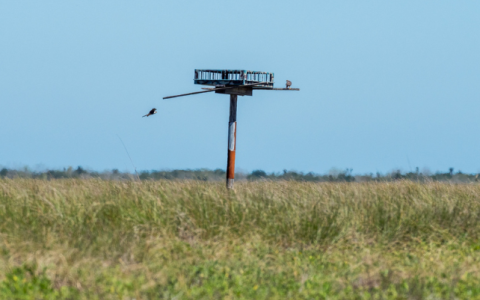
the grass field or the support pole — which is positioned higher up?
the support pole

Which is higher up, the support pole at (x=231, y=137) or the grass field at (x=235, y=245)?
the support pole at (x=231, y=137)

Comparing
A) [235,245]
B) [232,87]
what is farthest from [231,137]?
[235,245]

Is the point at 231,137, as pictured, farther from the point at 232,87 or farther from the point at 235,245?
the point at 235,245

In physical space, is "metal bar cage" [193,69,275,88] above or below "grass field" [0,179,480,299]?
above

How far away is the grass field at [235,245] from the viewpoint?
265 inches

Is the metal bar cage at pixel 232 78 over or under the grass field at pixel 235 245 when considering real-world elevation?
over

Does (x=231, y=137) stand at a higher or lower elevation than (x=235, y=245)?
higher

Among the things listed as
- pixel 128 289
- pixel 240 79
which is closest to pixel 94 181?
pixel 240 79

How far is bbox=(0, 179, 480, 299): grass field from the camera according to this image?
22.1 feet

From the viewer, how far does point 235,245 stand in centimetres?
833

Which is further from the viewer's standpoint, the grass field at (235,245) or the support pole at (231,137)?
the support pole at (231,137)

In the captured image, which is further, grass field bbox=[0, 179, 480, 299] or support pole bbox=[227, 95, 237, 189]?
support pole bbox=[227, 95, 237, 189]

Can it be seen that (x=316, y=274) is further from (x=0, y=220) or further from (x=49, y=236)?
(x=0, y=220)

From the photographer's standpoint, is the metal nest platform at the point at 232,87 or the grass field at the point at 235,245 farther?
the metal nest platform at the point at 232,87
